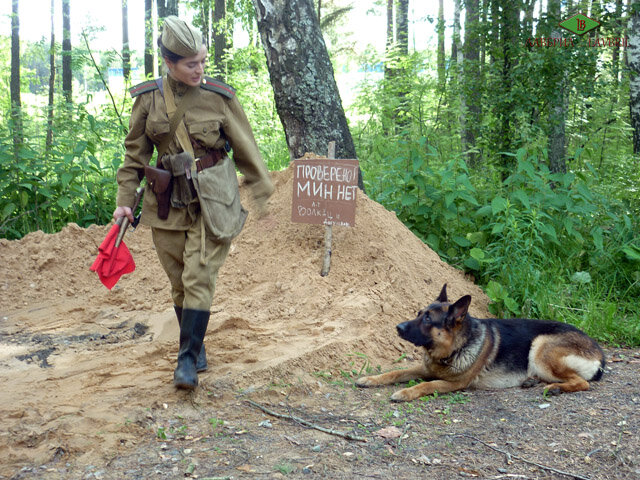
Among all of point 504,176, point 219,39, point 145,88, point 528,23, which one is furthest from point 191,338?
point 219,39

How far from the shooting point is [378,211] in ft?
20.8

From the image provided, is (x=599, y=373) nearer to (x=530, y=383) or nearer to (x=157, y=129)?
(x=530, y=383)

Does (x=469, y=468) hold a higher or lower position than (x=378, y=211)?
lower

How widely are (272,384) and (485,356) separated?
62.7 inches

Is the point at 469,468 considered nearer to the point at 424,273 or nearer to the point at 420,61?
the point at 424,273

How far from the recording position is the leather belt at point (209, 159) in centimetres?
392

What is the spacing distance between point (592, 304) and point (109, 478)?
15.2 feet

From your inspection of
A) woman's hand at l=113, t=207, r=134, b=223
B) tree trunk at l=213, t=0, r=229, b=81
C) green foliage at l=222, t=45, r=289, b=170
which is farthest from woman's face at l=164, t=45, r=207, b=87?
tree trunk at l=213, t=0, r=229, b=81

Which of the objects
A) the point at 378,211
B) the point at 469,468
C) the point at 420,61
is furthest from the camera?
the point at 420,61

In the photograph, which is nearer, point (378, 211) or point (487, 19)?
point (378, 211)

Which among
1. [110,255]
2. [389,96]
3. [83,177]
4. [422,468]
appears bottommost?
[422,468]

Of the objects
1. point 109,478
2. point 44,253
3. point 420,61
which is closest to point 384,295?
point 109,478

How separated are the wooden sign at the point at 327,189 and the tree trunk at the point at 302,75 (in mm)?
1059

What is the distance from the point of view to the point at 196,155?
12.9 ft
